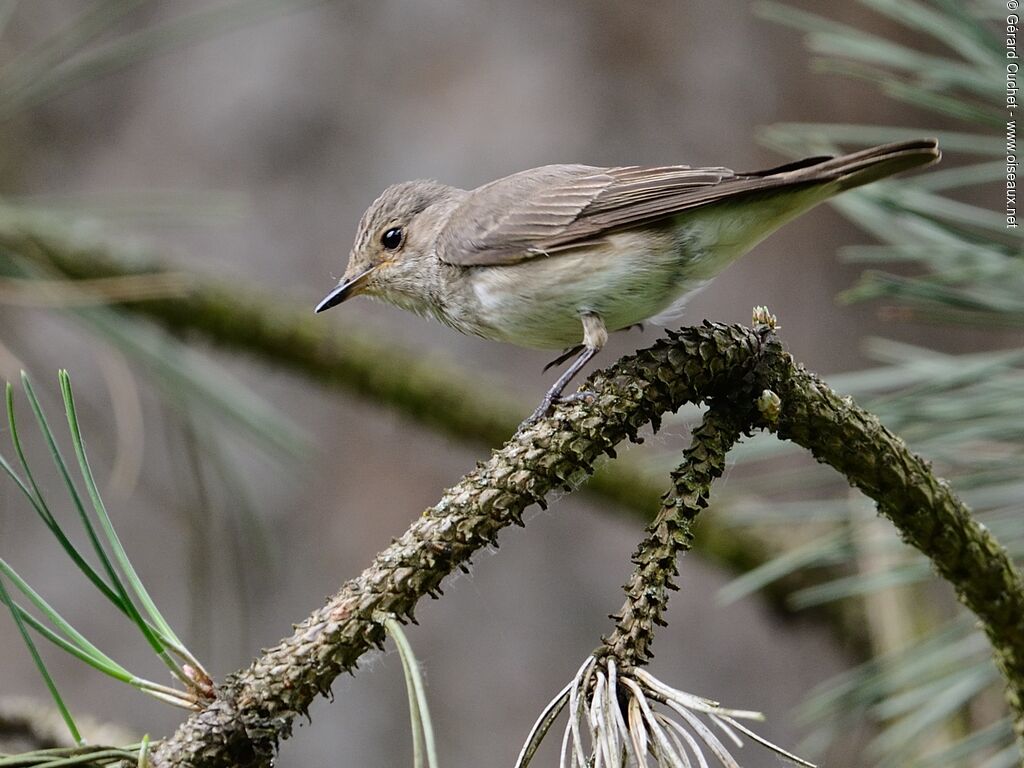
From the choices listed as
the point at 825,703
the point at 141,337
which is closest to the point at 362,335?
the point at 141,337

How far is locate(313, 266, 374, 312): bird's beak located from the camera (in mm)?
2801

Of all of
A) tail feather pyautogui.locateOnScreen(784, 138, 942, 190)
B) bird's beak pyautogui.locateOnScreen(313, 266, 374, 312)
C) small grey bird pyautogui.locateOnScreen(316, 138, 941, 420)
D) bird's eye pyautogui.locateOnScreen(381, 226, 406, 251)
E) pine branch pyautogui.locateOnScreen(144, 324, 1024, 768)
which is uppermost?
bird's eye pyautogui.locateOnScreen(381, 226, 406, 251)

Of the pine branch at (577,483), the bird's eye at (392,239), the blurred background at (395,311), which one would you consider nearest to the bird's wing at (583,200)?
the bird's eye at (392,239)

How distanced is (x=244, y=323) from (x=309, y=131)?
1431mm

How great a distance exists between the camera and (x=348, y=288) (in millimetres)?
2877

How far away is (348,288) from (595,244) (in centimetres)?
79

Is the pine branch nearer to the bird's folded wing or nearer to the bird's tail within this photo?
the bird's tail

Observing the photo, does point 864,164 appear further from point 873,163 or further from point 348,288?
point 348,288

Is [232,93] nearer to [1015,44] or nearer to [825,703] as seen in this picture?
[1015,44]

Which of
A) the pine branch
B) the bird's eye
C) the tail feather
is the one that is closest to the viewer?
the pine branch

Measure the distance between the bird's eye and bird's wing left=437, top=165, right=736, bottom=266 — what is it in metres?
0.18

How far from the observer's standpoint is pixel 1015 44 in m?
2.14

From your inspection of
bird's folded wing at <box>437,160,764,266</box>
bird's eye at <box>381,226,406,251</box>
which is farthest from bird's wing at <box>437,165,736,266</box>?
bird's eye at <box>381,226,406,251</box>

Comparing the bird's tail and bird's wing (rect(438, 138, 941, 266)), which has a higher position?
bird's wing (rect(438, 138, 941, 266))
